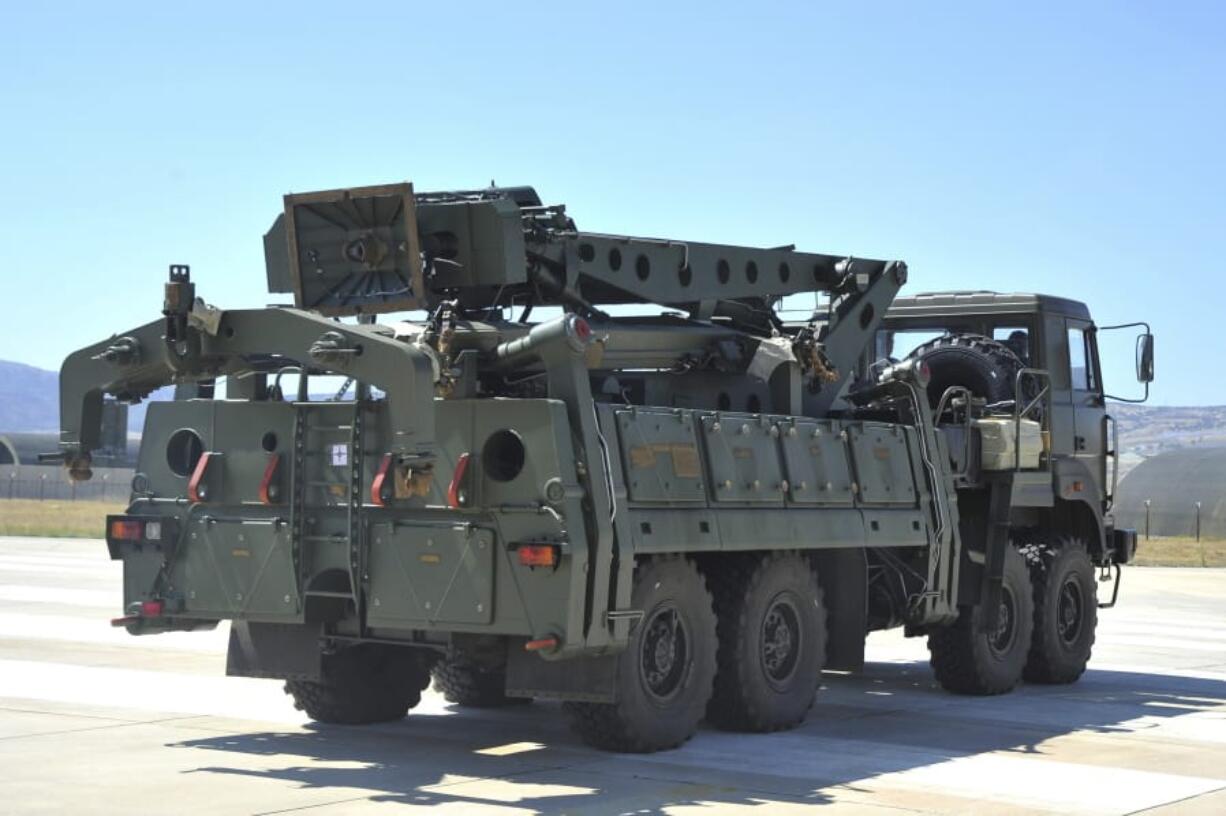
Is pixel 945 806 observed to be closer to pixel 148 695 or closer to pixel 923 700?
pixel 923 700

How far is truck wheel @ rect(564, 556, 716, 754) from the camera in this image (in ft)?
36.7

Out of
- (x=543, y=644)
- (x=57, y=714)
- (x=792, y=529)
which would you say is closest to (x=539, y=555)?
(x=543, y=644)

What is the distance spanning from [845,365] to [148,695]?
586 cm

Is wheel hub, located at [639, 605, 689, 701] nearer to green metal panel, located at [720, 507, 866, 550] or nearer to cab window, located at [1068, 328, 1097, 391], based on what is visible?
green metal panel, located at [720, 507, 866, 550]

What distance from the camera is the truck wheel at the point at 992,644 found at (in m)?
15.2

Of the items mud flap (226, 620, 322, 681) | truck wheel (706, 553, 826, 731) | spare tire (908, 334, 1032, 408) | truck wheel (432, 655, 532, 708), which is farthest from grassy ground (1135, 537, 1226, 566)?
mud flap (226, 620, 322, 681)

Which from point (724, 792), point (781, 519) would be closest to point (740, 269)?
point (781, 519)

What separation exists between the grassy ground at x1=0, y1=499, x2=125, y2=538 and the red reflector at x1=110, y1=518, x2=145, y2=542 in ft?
80.2

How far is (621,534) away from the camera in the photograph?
10812 millimetres

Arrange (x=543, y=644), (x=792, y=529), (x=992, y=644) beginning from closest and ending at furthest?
(x=543, y=644)
(x=792, y=529)
(x=992, y=644)

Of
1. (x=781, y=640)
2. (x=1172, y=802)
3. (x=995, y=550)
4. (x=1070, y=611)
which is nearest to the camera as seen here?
(x=1172, y=802)

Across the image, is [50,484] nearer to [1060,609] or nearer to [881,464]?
[1060,609]

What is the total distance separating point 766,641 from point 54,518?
49887 mm

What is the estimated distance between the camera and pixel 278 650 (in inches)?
466
